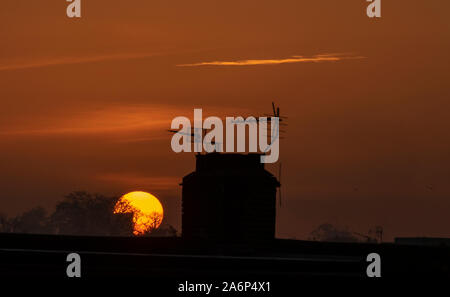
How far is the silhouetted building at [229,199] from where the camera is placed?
5947 cm

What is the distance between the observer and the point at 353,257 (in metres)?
52.1

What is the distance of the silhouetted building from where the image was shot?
59.5 metres

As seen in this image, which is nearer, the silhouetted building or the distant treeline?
the silhouetted building

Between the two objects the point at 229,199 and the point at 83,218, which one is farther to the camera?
the point at 83,218

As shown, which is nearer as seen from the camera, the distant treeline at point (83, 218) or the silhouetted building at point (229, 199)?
the silhouetted building at point (229, 199)

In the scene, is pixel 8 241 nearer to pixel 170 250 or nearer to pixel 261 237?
pixel 170 250

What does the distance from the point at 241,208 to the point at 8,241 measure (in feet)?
54.8

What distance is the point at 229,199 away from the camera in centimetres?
5981
